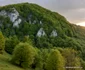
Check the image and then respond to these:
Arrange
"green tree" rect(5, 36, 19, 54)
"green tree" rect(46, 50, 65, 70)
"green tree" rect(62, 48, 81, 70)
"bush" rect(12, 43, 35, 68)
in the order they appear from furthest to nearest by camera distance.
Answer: "green tree" rect(5, 36, 19, 54), "green tree" rect(62, 48, 81, 70), "green tree" rect(46, 50, 65, 70), "bush" rect(12, 43, 35, 68)

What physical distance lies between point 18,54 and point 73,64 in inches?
996

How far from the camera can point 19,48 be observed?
330ft

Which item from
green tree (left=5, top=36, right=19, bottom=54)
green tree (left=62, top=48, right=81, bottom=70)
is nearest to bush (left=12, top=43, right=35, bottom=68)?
green tree (left=62, top=48, right=81, bottom=70)

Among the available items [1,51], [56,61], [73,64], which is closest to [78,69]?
[73,64]

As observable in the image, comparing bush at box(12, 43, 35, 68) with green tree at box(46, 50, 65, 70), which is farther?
green tree at box(46, 50, 65, 70)

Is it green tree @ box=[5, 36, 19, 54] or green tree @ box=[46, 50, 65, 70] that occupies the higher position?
green tree @ box=[5, 36, 19, 54]

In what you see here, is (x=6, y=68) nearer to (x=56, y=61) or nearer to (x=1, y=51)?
(x=56, y=61)

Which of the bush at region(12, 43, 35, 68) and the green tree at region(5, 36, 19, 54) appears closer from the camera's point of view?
the bush at region(12, 43, 35, 68)

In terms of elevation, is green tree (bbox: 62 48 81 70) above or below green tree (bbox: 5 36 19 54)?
below

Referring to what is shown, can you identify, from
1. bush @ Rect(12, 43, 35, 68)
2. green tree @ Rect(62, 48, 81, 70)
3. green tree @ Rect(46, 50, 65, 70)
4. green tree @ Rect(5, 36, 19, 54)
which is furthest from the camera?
green tree @ Rect(5, 36, 19, 54)

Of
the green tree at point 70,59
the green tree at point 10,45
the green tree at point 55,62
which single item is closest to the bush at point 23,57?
the green tree at point 55,62

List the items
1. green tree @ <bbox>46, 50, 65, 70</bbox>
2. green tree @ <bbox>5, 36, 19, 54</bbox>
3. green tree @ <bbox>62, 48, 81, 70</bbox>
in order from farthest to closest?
green tree @ <bbox>5, 36, 19, 54</bbox>, green tree @ <bbox>62, 48, 81, 70</bbox>, green tree @ <bbox>46, 50, 65, 70</bbox>

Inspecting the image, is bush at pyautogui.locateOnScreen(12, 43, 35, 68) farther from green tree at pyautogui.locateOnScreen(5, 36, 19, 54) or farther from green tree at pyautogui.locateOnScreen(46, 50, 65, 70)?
green tree at pyautogui.locateOnScreen(5, 36, 19, 54)

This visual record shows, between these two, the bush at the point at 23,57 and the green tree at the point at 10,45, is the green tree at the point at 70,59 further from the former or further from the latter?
the green tree at the point at 10,45
